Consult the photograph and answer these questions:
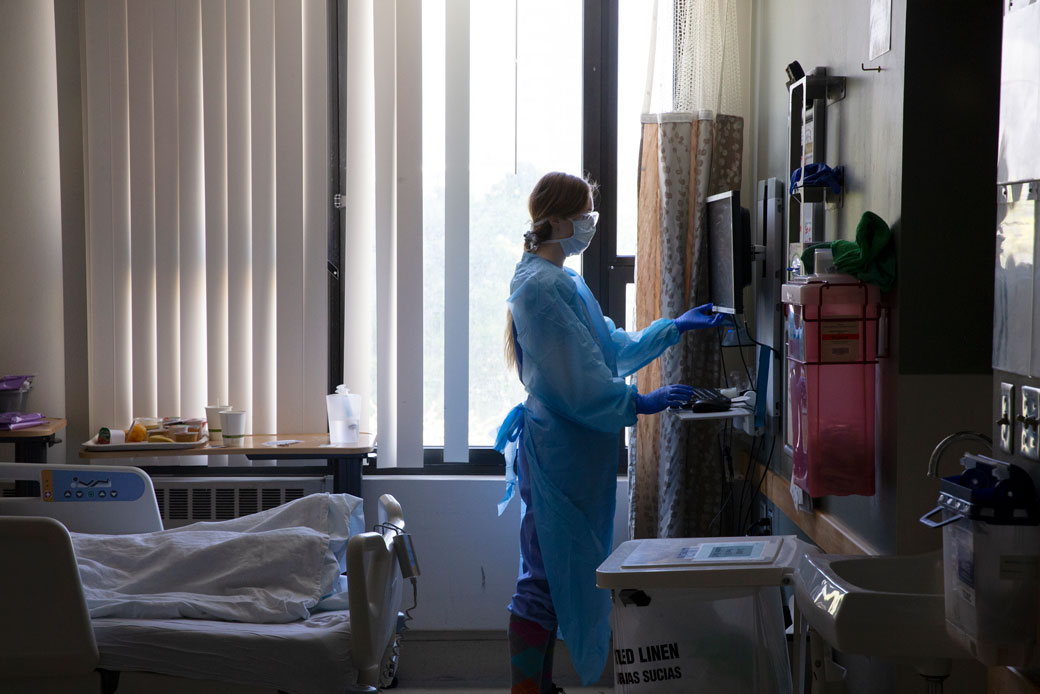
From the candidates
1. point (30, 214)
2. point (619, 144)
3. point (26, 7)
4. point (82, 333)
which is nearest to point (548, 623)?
point (619, 144)

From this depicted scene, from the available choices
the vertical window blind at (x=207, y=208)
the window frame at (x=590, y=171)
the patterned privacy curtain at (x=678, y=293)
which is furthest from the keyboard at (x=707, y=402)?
the vertical window blind at (x=207, y=208)

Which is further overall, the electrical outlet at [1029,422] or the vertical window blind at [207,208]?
the vertical window blind at [207,208]

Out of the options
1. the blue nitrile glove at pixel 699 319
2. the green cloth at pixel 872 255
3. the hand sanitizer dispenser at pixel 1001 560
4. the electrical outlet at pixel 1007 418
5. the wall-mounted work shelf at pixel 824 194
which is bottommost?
the hand sanitizer dispenser at pixel 1001 560

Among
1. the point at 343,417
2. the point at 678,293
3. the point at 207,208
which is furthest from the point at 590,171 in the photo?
the point at 207,208

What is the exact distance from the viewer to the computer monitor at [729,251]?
2.65 meters

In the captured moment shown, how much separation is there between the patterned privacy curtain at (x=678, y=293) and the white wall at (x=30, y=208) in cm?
203

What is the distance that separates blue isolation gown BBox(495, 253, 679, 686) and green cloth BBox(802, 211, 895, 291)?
886 mm

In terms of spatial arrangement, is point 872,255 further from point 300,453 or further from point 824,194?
point 300,453

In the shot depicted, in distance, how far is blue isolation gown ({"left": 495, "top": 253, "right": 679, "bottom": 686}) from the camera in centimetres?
266

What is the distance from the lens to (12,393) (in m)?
3.08

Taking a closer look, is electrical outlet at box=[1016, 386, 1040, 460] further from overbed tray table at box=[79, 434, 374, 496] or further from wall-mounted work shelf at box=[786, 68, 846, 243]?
overbed tray table at box=[79, 434, 374, 496]

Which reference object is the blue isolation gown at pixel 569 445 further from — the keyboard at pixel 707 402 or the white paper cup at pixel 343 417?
the white paper cup at pixel 343 417

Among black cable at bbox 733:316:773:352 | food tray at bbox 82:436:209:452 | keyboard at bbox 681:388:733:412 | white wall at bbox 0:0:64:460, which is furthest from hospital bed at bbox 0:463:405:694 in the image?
white wall at bbox 0:0:64:460

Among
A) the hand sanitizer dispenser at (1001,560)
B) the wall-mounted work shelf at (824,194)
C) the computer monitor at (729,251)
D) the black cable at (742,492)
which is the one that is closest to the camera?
the hand sanitizer dispenser at (1001,560)
